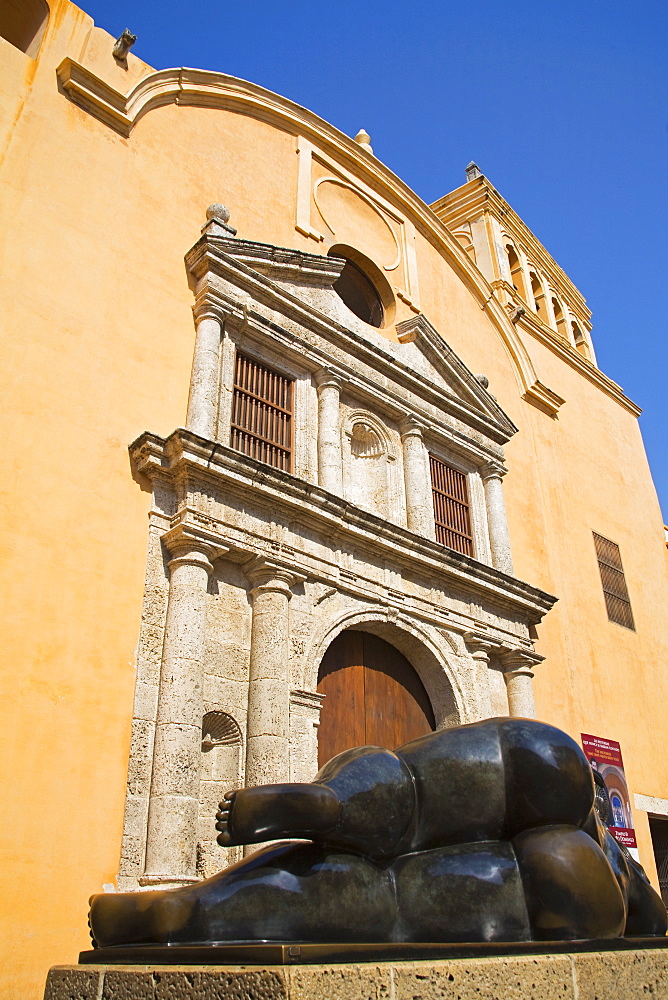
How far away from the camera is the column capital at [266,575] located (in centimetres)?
679

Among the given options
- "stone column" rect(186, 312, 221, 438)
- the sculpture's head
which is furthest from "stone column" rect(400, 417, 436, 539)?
the sculpture's head

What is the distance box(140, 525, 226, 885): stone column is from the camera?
532 centimetres

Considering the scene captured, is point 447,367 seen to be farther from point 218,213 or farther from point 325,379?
point 218,213

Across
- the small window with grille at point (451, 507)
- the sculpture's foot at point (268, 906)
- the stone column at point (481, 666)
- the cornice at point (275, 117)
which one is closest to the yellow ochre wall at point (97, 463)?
the cornice at point (275, 117)

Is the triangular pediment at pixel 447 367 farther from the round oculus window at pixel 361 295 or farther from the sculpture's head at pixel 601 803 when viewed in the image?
the sculpture's head at pixel 601 803

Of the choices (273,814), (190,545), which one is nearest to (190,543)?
(190,545)

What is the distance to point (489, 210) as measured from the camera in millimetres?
15586

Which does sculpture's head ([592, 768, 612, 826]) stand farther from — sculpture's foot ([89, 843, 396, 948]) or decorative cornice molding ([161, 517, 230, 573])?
decorative cornice molding ([161, 517, 230, 573])

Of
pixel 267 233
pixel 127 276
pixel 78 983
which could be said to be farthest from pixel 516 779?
pixel 267 233

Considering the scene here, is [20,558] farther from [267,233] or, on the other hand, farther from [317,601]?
[267,233]

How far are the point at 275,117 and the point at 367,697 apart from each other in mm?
7169

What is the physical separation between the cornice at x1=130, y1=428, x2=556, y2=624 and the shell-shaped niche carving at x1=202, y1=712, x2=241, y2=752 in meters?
1.36

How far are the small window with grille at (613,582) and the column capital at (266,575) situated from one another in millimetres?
6640

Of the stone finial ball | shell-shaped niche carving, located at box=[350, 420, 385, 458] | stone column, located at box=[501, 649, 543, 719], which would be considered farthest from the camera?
shell-shaped niche carving, located at box=[350, 420, 385, 458]
